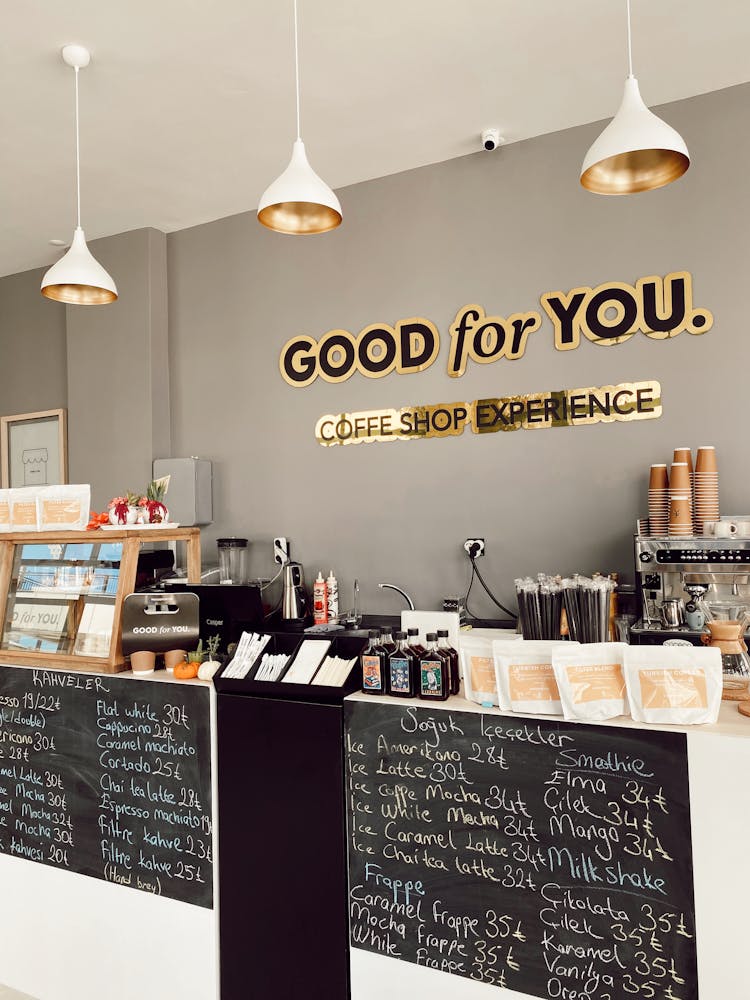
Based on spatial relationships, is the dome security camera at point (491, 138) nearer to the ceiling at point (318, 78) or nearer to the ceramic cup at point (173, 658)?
the ceiling at point (318, 78)

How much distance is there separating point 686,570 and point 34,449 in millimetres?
4344

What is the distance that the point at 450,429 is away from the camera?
3.74 metres

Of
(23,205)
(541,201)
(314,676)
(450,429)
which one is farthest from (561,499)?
(23,205)

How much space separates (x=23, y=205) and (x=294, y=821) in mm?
3725

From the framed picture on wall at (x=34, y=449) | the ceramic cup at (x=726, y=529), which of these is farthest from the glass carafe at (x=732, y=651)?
the framed picture on wall at (x=34, y=449)

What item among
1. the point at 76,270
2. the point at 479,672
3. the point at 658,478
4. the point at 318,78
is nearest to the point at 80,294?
the point at 76,270

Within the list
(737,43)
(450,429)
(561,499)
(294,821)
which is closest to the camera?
(294,821)

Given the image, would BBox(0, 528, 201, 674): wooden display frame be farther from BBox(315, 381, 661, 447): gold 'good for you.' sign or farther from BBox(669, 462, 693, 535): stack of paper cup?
BBox(669, 462, 693, 535): stack of paper cup

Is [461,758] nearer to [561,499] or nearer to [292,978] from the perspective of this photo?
[292,978]

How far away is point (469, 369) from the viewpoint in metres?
3.69

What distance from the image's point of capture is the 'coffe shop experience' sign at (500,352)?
3.29 metres

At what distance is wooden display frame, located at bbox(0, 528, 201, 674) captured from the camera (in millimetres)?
2561

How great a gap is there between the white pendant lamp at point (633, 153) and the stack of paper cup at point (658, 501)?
1240mm

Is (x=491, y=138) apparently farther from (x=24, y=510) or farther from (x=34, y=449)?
(x=34, y=449)
